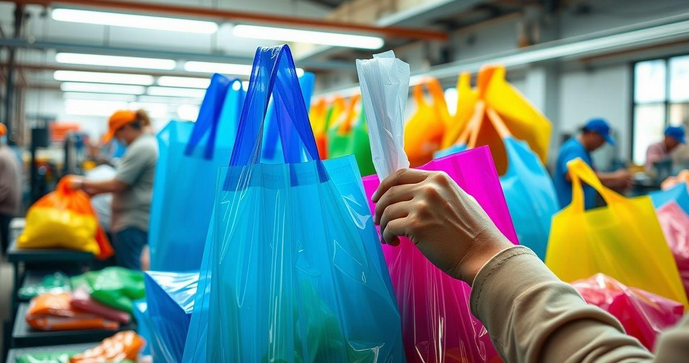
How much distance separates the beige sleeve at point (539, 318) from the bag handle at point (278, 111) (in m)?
0.28

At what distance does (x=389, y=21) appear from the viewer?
7988 mm

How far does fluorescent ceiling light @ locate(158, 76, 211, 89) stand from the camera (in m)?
11.7

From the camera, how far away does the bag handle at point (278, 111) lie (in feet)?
2.59

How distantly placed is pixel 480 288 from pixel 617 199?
80 cm

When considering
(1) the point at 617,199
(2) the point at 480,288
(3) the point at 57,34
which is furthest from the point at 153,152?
(3) the point at 57,34

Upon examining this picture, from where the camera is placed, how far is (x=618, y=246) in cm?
128

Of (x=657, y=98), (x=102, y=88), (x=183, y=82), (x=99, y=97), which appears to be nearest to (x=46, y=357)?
(x=657, y=98)

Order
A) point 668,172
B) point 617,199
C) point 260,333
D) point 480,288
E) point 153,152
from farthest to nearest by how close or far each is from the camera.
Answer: point 668,172 → point 153,152 → point 617,199 → point 260,333 → point 480,288

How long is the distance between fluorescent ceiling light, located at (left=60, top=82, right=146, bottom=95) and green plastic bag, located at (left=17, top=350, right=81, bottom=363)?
39.8 ft

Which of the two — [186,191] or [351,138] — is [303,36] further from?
[186,191]

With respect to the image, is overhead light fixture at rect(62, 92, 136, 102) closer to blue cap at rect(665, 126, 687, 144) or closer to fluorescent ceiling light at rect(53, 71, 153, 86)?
fluorescent ceiling light at rect(53, 71, 153, 86)

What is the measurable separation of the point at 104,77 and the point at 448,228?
11461 mm

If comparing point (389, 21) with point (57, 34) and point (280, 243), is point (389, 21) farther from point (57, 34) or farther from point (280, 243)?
point (57, 34)

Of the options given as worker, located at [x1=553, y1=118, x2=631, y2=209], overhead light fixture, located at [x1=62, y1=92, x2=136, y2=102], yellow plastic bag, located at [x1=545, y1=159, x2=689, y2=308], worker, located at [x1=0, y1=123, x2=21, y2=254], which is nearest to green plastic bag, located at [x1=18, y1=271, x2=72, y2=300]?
yellow plastic bag, located at [x1=545, y1=159, x2=689, y2=308]
